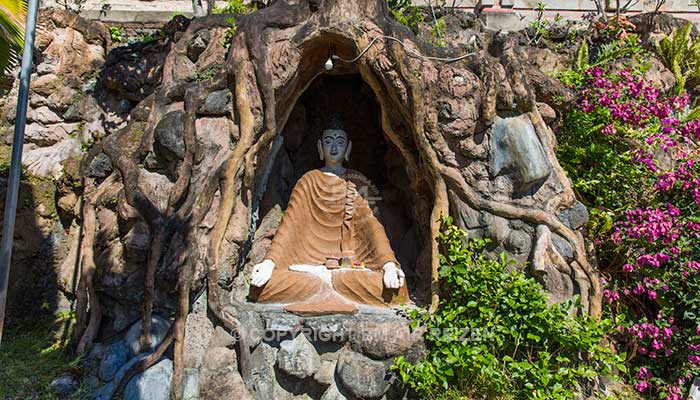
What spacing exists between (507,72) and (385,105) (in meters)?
1.20

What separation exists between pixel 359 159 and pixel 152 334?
3268 mm

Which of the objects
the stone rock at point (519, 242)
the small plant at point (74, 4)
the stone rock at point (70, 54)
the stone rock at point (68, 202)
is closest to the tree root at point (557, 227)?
the stone rock at point (519, 242)

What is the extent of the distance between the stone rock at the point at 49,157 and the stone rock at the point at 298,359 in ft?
11.5

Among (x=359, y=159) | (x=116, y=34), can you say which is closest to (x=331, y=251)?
(x=359, y=159)

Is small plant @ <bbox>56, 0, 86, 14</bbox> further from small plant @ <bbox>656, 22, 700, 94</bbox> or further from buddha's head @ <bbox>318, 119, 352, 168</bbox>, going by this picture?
small plant @ <bbox>656, 22, 700, 94</bbox>

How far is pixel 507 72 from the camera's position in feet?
15.0

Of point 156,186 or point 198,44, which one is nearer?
point 156,186

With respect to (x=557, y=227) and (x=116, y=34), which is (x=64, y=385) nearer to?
(x=557, y=227)

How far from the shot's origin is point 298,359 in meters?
4.09

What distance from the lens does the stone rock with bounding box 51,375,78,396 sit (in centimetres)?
381

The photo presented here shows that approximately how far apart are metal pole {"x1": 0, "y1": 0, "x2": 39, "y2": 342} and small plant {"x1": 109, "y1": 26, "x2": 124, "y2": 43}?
3.38 meters

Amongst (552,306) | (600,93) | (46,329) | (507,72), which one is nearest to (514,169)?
(507,72)

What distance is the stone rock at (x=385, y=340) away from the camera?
4.11 metres

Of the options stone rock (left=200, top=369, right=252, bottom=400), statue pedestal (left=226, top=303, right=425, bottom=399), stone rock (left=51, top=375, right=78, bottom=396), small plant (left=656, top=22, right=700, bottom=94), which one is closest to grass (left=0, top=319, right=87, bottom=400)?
stone rock (left=51, top=375, right=78, bottom=396)
